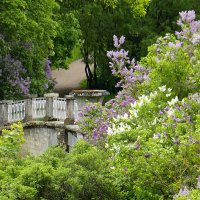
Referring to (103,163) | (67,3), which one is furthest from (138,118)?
(67,3)

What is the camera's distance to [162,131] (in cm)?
856

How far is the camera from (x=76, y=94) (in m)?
14.8

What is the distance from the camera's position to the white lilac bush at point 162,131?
8.25 m

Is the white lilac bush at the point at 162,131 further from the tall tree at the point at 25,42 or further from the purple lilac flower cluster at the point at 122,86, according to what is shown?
the tall tree at the point at 25,42

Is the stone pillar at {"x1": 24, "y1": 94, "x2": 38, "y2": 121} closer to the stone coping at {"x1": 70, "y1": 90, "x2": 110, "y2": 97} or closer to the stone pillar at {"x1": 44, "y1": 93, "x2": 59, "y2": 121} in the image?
the stone pillar at {"x1": 44, "y1": 93, "x2": 59, "y2": 121}

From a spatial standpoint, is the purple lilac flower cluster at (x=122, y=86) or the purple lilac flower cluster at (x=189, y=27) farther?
the purple lilac flower cluster at (x=122, y=86)

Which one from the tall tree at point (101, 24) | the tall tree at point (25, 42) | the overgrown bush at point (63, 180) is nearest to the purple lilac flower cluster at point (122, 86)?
the overgrown bush at point (63, 180)

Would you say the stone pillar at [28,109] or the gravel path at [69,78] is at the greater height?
the gravel path at [69,78]

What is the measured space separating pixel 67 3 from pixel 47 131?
10802 mm

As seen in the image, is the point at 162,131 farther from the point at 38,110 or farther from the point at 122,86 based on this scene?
the point at 38,110

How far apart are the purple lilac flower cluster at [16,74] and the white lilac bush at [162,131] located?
10288 mm

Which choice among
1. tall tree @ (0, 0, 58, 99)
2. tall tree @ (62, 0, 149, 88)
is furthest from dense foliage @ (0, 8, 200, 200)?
tall tree @ (62, 0, 149, 88)

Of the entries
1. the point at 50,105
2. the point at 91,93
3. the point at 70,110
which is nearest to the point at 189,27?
the point at 91,93

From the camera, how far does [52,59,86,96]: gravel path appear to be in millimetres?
35969
